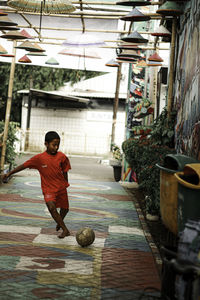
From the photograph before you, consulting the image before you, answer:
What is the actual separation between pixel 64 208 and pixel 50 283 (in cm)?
263

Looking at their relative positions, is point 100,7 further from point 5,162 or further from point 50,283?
point 50,283

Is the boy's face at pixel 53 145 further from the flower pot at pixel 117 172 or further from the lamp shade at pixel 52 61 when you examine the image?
the lamp shade at pixel 52 61

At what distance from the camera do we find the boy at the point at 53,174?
7887 mm

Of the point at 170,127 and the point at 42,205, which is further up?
the point at 170,127

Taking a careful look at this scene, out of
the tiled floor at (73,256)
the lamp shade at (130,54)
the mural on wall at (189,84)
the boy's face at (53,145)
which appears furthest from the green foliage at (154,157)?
the lamp shade at (130,54)

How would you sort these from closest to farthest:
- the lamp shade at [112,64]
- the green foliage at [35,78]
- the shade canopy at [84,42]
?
the shade canopy at [84,42] < the lamp shade at [112,64] < the green foliage at [35,78]

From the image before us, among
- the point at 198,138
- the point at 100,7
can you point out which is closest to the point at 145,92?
the point at 100,7

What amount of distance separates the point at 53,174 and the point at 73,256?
1570 mm

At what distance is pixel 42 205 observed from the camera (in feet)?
36.8

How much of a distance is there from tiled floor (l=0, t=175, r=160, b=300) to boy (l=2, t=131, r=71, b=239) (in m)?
0.43

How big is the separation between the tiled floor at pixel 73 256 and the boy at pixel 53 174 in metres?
0.43

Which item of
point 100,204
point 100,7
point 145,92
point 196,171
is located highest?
point 100,7

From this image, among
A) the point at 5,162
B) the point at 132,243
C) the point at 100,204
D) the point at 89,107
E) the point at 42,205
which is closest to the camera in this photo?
the point at 132,243

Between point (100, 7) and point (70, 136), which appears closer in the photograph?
point (100, 7)
